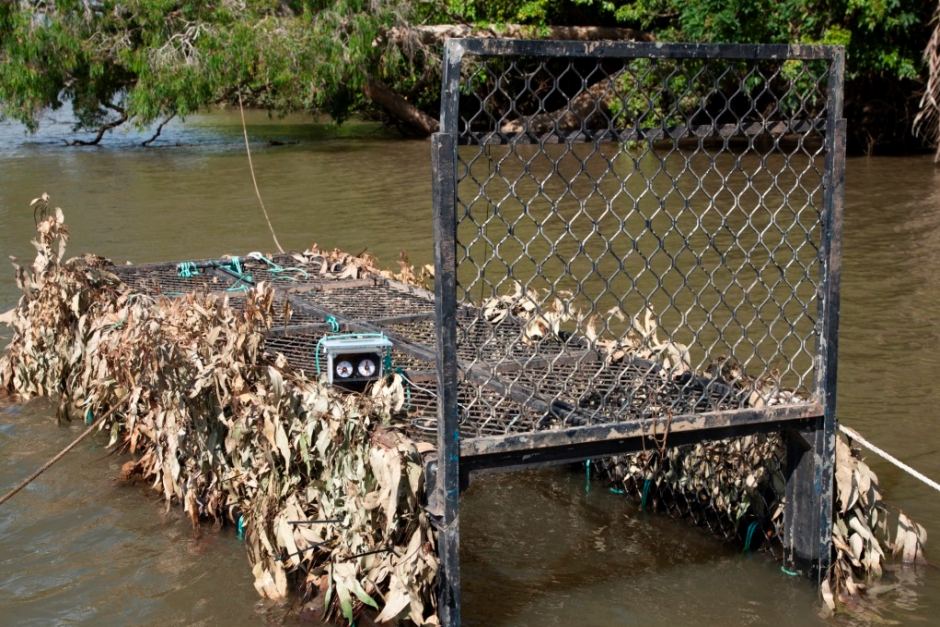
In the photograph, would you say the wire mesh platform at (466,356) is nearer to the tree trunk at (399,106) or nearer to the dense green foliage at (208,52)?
the dense green foliage at (208,52)

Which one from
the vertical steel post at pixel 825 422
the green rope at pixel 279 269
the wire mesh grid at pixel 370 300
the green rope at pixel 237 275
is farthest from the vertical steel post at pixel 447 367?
the green rope at pixel 279 269

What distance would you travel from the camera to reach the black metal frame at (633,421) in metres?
3.76

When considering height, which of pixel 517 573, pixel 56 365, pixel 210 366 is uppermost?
pixel 210 366

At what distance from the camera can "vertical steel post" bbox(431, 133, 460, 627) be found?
3.74 m

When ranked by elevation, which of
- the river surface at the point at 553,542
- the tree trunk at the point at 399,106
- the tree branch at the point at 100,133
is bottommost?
the river surface at the point at 553,542

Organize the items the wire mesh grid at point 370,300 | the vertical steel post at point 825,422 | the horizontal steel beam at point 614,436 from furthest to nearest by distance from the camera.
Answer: the wire mesh grid at point 370,300 → the vertical steel post at point 825,422 → the horizontal steel beam at point 614,436

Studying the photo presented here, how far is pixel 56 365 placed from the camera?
23.5 ft

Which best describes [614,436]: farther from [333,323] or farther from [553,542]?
[333,323]

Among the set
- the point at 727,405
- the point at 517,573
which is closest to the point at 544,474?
the point at 517,573

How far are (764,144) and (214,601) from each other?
18.5m

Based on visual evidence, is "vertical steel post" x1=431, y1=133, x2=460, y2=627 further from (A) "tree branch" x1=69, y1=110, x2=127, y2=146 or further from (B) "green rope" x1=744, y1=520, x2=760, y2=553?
(A) "tree branch" x1=69, y1=110, x2=127, y2=146

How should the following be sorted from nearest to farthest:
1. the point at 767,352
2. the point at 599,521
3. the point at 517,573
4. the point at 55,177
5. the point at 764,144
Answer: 1. the point at 517,573
2. the point at 599,521
3. the point at 767,352
4. the point at 55,177
5. the point at 764,144

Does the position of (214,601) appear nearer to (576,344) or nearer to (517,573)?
(517,573)

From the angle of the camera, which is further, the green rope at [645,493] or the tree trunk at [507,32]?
the tree trunk at [507,32]
